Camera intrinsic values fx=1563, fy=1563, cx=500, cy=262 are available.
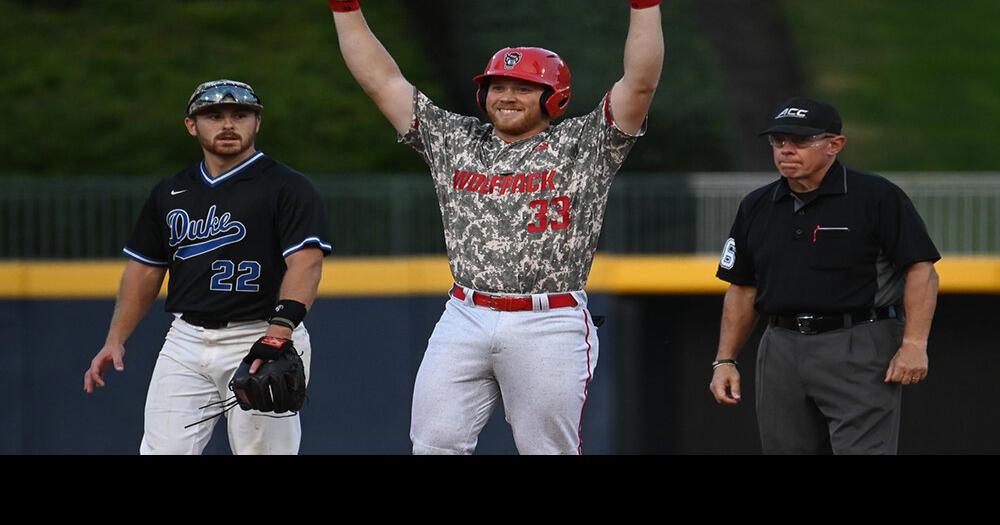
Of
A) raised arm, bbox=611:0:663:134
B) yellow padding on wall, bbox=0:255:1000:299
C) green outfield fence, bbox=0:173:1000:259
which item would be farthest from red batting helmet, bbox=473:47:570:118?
green outfield fence, bbox=0:173:1000:259

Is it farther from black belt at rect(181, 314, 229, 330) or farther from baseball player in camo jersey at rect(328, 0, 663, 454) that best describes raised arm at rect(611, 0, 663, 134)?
black belt at rect(181, 314, 229, 330)

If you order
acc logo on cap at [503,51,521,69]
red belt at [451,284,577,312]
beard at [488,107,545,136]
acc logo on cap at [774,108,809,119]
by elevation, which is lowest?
red belt at [451,284,577,312]

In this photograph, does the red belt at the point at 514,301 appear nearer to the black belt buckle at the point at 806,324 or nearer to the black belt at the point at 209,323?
the black belt buckle at the point at 806,324

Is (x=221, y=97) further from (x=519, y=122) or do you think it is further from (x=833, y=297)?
(x=833, y=297)

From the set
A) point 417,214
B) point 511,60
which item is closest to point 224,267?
point 511,60

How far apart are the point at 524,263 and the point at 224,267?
4.29 feet

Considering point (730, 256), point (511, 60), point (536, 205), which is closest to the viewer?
point (536, 205)

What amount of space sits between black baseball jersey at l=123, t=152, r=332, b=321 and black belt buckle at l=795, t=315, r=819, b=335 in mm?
1801

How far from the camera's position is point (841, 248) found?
5727 mm

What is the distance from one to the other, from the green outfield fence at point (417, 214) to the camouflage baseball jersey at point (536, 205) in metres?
5.25

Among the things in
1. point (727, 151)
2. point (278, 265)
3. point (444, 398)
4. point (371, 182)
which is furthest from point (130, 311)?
point (727, 151)

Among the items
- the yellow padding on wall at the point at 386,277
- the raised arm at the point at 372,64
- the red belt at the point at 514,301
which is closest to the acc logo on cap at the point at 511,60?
the raised arm at the point at 372,64

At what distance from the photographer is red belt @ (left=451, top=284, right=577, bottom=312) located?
17.7 feet
